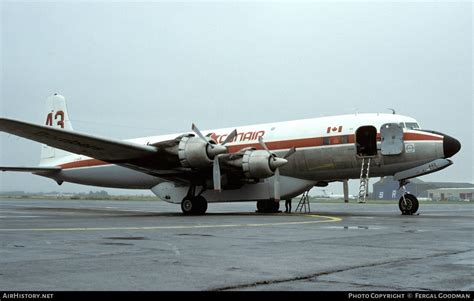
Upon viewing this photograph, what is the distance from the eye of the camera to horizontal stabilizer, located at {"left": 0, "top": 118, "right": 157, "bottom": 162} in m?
19.2

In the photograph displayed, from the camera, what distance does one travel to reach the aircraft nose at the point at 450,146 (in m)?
19.8

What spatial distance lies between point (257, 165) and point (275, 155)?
126 centimetres

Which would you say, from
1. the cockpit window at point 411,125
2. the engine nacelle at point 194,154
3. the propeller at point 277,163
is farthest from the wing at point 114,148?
the cockpit window at point 411,125

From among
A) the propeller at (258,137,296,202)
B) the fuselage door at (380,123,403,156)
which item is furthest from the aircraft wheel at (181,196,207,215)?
the fuselage door at (380,123,403,156)

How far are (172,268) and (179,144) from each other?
48.8 ft

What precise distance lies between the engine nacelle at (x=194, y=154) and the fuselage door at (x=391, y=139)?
6.56 metres

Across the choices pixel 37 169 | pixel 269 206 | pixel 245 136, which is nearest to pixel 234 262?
pixel 245 136

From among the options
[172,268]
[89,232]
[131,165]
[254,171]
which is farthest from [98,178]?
[172,268]

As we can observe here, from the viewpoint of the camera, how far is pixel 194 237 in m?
10.6

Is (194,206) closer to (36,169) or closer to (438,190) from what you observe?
(36,169)

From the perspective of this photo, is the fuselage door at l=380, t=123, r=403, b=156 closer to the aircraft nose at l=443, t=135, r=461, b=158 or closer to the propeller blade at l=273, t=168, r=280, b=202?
the aircraft nose at l=443, t=135, r=461, b=158

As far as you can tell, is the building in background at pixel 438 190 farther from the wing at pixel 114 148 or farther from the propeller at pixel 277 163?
the wing at pixel 114 148

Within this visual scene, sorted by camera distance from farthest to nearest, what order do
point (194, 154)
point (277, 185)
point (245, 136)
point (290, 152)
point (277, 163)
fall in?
point (245, 136) → point (290, 152) → point (277, 185) → point (194, 154) → point (277, 163)

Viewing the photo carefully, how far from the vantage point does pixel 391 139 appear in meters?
20.5
